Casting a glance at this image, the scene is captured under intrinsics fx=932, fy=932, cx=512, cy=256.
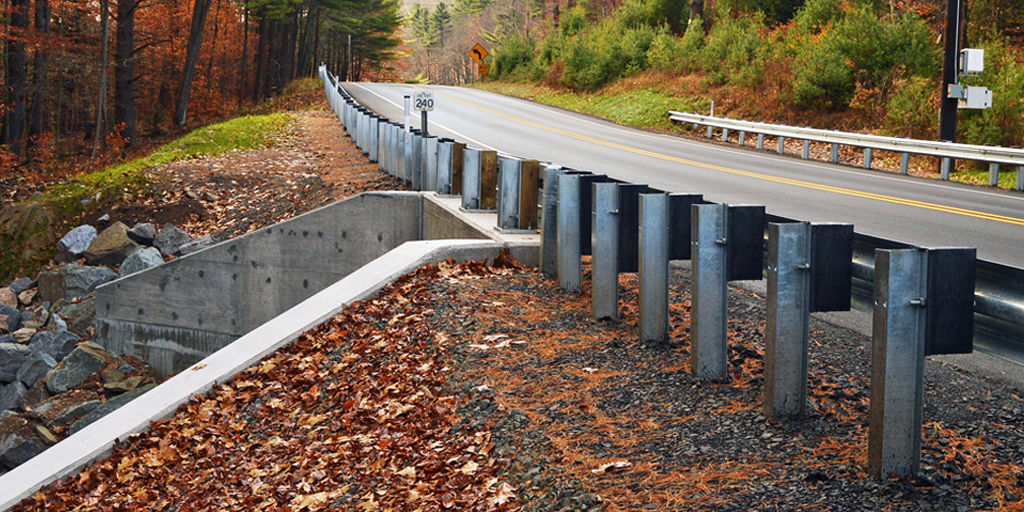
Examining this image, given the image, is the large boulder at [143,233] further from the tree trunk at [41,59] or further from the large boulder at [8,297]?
the tree trunk at [41,59]

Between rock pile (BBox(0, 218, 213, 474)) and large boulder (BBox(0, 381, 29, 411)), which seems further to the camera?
large boulder (BBox(0, 381, 29, 411))

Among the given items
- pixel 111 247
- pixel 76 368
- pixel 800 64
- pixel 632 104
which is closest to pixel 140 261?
pixel 111 247

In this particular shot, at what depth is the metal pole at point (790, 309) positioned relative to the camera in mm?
4754

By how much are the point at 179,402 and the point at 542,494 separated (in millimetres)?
3994

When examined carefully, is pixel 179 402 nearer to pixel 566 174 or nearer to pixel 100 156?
pixel 566 174

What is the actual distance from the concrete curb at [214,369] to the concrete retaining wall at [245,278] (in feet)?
10.5

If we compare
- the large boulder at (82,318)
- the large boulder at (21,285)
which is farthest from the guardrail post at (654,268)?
the large boulder at (21,285)

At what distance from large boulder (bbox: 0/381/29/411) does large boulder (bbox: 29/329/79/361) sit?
95 cm

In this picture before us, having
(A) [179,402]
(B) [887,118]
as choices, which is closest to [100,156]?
(B) [887,118]

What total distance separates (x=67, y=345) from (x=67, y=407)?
2.69 metres

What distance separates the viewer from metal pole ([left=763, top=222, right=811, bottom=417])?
15.6 ft

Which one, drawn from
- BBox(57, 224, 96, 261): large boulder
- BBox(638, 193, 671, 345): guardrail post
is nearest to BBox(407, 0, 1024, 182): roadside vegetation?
BBox(638, 193, 671, 345): guardrail post

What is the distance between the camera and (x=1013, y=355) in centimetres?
418

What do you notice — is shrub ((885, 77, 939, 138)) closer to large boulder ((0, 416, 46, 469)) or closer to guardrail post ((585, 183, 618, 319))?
guardrail post ((585, 183, 618, 319))
